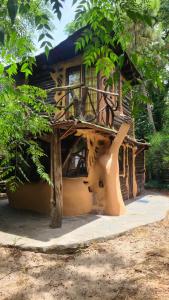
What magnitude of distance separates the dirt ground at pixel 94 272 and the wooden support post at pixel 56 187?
136 centimetres

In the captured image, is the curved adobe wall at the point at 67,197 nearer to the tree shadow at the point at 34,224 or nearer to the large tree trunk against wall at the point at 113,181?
the tree shadow at the point at 34,224

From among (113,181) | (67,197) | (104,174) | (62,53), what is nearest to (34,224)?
(67,197)

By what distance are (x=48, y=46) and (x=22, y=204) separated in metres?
7.75

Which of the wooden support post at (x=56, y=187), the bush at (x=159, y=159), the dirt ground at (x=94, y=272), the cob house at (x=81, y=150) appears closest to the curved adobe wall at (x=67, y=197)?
the cob house at (x=81, y=150)

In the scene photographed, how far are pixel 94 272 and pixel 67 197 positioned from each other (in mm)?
3660

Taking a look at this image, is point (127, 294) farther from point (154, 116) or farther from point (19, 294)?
point (154, 116)

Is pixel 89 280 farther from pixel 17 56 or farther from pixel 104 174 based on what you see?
pixel 104 174

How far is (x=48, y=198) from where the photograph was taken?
8.11 m

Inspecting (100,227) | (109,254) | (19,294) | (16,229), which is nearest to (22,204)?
(16,229)

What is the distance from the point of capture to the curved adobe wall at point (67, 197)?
788 cm

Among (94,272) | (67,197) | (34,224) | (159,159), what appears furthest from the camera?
(159,159)

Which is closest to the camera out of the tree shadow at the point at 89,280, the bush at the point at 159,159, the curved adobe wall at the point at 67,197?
the tree shadow at the point at 89,280

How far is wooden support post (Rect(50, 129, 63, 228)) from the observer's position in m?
6.40

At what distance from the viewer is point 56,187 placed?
648 centimetres
